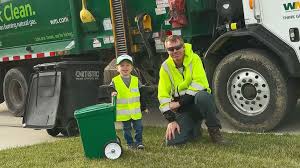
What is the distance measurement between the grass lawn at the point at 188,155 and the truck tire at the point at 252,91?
0.42 m

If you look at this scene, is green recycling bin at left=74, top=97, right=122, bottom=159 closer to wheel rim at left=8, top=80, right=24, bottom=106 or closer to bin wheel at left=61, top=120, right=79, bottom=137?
bin wheel at left=61, top=120, right=79, bottom=137

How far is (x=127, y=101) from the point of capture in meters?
5.39

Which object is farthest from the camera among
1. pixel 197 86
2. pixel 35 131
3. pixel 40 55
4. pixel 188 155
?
pixel 40 55

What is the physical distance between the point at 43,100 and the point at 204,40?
2.25 m

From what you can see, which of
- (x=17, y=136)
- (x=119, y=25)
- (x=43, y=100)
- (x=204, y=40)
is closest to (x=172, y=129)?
(x=204, y=40)

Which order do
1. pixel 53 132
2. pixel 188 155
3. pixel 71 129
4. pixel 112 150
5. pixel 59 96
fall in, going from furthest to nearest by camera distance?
pixel 53 132 < pixel 71 129 < pixel 59 96 < pixel 112 150 < pixel 188 155

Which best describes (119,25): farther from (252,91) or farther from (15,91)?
(15,91)

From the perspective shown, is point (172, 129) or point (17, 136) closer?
point (172, 129)

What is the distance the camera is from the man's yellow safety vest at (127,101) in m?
5.39

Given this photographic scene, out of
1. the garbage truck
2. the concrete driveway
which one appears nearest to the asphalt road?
the concrete driveway

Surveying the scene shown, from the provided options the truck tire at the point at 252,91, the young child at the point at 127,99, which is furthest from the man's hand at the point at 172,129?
the truck tire at the point at 252,91

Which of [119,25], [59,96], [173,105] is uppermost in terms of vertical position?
[119,25]

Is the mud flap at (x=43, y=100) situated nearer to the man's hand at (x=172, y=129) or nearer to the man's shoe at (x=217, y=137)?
the man's hand at (x=172, y=129)

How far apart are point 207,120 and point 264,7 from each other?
147cm
